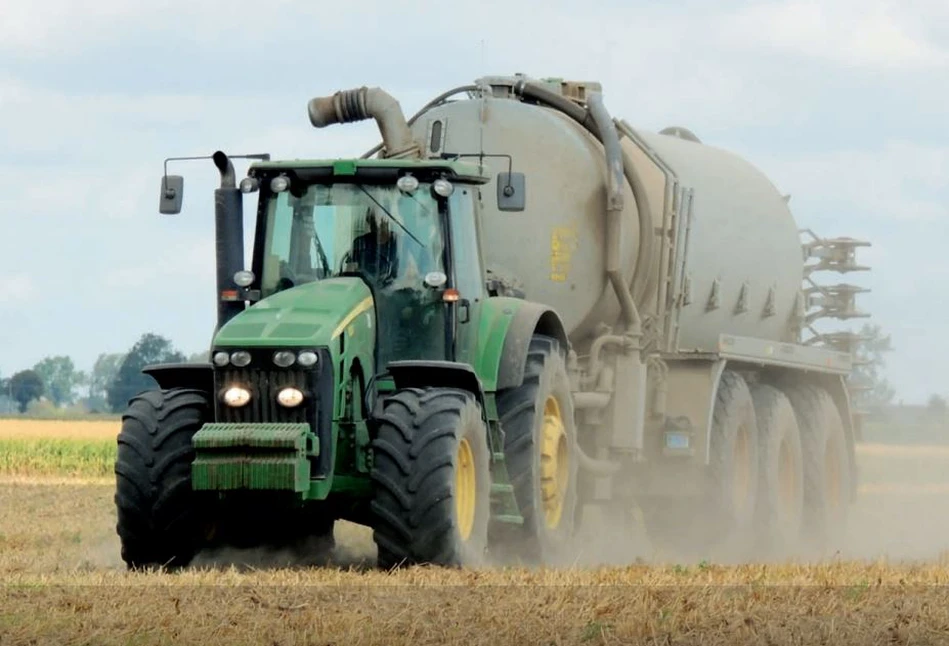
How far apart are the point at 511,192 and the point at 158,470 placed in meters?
3.17

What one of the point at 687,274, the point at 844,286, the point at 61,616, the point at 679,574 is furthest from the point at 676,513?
the point at 61,616

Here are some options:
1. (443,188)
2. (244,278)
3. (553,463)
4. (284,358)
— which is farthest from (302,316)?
(553,463)

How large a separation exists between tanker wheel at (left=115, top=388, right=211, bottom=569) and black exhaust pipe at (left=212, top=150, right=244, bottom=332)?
4.00ft

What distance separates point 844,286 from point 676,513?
26.0 feet

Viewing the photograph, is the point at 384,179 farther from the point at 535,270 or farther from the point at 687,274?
the point at 687,274

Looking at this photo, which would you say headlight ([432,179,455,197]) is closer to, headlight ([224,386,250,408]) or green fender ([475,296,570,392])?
green fender ([475,296,570,392])

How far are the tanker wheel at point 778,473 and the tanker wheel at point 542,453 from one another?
15.5 ft

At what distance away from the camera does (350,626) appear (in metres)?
9.62

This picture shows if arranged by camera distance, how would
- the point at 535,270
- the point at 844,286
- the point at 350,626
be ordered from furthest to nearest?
the point at 844,286
the point at 535,270
the point at 350,626

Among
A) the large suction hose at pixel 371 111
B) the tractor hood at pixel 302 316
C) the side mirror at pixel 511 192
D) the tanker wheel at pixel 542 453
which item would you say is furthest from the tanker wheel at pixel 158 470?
the large suction hose at pixel 371 111

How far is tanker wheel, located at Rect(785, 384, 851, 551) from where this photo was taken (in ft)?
69.9

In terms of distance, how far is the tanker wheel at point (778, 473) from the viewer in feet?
64.6

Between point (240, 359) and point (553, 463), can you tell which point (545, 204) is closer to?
point (553, 463)

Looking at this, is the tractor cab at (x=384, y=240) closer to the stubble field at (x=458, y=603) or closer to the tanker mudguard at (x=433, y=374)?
the tanker mudguard at (x=433, y=374)
